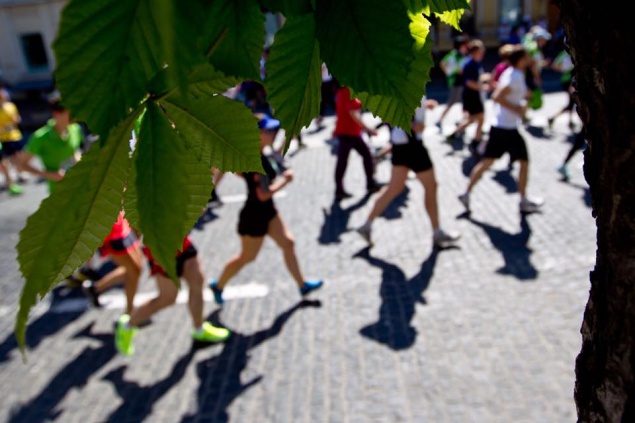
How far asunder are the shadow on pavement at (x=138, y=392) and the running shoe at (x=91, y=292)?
52.4 inches

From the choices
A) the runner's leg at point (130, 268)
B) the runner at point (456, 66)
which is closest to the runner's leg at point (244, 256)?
the runner's leg at point (130, 268)

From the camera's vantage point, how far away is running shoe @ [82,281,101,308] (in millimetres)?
5930

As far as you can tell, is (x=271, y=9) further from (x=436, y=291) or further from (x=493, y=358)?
(x=436, y=291)

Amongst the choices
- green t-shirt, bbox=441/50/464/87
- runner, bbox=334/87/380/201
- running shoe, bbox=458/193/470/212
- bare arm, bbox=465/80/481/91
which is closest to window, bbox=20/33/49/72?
green t-shirt, bbox=441/50/464/87

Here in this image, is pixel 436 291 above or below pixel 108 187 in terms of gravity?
below

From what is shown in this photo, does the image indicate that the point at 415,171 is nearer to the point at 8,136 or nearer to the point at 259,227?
the point at 259,227

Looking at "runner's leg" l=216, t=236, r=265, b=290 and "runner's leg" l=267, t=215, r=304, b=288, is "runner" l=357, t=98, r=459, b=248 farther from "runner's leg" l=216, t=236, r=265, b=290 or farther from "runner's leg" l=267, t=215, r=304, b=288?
"runner's leg" l=216, t=236, r=265, b=290

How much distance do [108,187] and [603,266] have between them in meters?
0.86

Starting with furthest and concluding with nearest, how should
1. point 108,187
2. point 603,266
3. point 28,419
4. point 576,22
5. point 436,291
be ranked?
point 436,291, point 28,419, point 603,266, point 576,22, point 108,187

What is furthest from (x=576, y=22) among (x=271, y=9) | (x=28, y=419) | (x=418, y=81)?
(x=28, y=419)

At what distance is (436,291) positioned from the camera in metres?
5.55

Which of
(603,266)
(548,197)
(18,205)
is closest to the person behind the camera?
(603,266)

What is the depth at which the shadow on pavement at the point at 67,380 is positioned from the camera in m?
4.39

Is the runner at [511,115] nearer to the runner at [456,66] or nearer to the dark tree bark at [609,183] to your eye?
the runner at [456,66]
